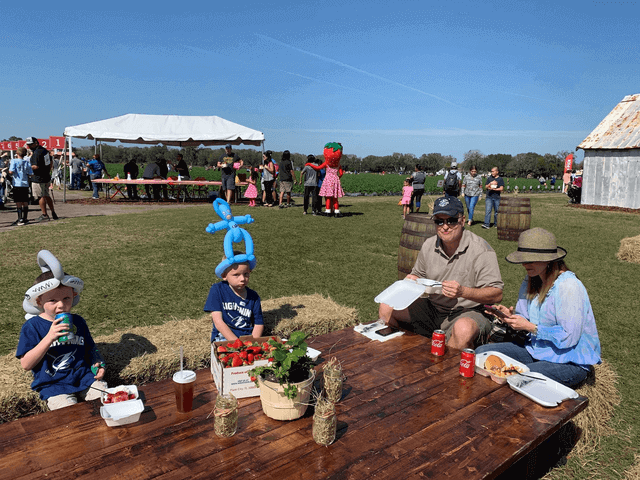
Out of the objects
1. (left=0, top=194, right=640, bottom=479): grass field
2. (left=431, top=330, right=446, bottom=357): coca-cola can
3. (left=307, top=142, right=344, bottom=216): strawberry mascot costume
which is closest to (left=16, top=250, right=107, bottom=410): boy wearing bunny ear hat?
(left=0, top=194, right=640, bottom=479): grass field

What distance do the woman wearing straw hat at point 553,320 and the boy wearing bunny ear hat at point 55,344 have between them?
Result: 2.99 meters

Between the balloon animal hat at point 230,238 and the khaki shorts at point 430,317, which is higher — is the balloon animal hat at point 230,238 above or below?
above

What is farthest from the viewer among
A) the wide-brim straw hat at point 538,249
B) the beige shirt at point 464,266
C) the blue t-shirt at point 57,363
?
the beige shirt at point 464,266

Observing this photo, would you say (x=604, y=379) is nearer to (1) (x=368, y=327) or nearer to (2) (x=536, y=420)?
(2) (x=536, y=420)

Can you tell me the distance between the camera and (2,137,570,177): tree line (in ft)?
255

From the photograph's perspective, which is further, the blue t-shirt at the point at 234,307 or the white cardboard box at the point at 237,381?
the blue t-shirt at the point at 234,307

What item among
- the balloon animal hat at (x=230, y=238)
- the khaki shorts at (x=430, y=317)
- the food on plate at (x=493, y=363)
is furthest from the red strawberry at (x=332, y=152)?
the food on plate at (x=493, y=363)

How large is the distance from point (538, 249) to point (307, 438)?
2.27 metres

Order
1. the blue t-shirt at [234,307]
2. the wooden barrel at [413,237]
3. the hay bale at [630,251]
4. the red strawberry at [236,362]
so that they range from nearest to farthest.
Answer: the red strawberry at [236,362], the blue t-shirt at [234,307], the wooden barrel at [413,237], the hay bale at [630,251]

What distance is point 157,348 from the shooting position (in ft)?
12.1

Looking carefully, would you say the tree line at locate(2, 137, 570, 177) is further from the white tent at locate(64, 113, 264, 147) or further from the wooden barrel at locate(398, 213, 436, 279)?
the wooden barrel at locate(398, 213, 436, 279)

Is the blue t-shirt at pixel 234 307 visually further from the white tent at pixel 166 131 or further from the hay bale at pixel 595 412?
the white tent at pixel 166 131

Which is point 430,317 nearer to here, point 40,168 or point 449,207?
point 449,207

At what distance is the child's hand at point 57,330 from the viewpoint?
2.65m
